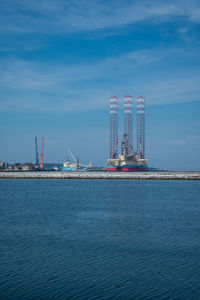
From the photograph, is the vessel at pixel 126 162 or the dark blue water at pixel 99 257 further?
the vessel at pixel 126 162

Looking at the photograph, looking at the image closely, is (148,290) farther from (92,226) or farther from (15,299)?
(92,226)

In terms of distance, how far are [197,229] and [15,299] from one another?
14.6m

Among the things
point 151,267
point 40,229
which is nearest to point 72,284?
point 151,267

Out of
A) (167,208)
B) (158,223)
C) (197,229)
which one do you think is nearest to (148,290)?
(197,229)

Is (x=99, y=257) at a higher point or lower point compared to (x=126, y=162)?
lower

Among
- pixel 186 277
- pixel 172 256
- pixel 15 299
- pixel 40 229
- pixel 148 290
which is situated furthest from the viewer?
pixel 40 229

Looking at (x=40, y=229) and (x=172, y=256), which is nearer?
(x=172, y=256)

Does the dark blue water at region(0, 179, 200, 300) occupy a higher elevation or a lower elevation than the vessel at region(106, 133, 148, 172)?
lower

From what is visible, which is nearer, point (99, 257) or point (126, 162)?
point (99, 257)

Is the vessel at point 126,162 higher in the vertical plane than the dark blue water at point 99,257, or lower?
higher

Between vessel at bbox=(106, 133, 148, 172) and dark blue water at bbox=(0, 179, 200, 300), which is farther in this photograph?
vessel at bbox=(106, 133, 148, 172)

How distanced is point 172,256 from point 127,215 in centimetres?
1276

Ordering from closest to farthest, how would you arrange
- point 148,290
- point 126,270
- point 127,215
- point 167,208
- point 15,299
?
point 15,299
point 148,290
point 126,270
point 127,215
point 167,208

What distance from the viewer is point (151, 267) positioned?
48.2 ft
